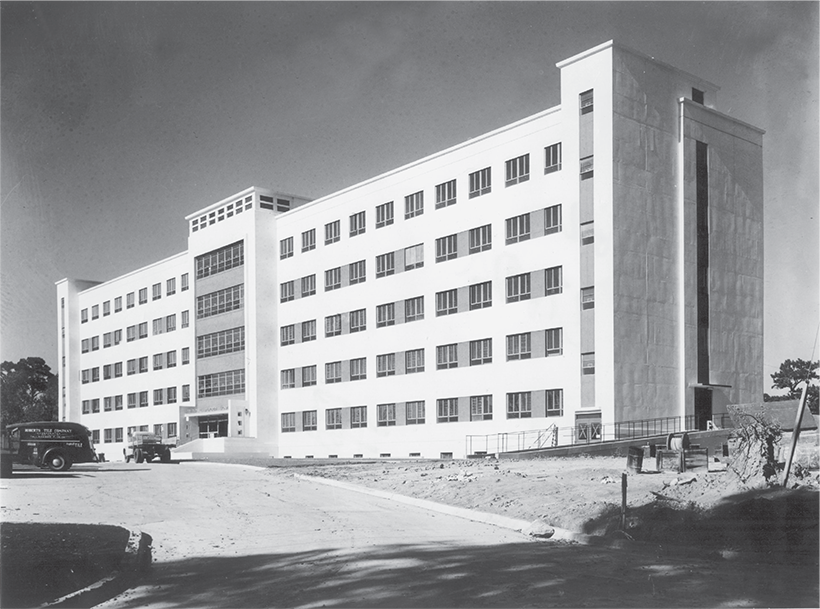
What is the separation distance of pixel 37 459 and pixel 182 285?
135ft

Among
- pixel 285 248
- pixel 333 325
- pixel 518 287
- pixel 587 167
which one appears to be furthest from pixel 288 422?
pixel 587 167

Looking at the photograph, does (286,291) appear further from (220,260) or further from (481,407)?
(481,407)

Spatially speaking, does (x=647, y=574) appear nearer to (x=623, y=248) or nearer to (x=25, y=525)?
(x=25, y=525)

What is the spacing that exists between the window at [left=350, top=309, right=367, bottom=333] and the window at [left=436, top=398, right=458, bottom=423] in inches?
326

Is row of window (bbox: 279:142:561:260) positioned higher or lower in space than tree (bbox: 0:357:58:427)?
higher

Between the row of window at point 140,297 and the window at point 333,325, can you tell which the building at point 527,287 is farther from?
the row of window at point 140,297

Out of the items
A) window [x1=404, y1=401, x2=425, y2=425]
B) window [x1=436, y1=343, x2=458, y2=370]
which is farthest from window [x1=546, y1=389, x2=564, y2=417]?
window [x1=404, y1=401, x2=425, y2=425]

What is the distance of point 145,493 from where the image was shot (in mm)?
24469

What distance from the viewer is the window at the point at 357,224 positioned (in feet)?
189

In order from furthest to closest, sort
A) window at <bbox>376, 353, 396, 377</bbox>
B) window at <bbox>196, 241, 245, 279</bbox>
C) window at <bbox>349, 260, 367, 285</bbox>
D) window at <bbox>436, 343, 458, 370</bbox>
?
window at <bbox>196, 241, 245, 279</bbox>
window at <bbox>349, 260, 367, 285</bbox>
window at <bbox>376, 353, 396, 377</bbox>
window at <bbox>436, 343, 458, 370</bbox>

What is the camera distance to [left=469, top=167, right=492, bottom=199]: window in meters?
49.3

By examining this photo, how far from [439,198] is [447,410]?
475 inches

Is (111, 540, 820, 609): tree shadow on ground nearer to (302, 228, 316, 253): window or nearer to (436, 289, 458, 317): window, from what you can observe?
(436, 289, 458, 317): window

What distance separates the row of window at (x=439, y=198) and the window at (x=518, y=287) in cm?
498
